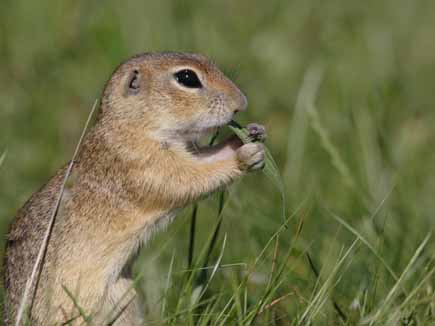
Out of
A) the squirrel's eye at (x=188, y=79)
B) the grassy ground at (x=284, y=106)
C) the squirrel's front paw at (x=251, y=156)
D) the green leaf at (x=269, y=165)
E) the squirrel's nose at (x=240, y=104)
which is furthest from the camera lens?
the grassy ground at (x=284, y=106)

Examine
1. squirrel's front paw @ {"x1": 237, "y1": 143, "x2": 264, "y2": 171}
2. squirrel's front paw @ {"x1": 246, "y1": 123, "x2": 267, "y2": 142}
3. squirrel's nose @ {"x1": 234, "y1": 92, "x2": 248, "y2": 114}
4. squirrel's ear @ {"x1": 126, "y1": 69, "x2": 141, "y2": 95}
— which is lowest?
squirrel's front paw @ {"x1": 237, "y1": 143, "x2": 264, "y2": 171}

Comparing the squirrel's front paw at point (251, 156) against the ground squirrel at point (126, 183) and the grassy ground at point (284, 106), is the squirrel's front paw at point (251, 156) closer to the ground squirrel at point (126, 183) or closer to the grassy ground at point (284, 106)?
the ground squirrel at point (126, 183)

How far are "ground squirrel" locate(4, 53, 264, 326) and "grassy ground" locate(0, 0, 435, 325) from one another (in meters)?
0.31

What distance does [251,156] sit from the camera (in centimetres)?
435

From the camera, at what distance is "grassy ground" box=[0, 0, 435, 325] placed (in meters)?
5.14

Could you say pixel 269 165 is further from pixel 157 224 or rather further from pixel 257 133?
pixel 157 224

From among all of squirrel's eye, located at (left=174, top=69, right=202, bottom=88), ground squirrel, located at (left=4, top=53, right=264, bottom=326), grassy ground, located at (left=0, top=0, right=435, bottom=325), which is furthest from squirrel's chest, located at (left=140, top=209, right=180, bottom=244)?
squirrel's eye, located at (left=174, top=69, right=202, bottom=88)

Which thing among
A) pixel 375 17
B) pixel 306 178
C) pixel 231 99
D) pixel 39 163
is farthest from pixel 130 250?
pixel 375 17

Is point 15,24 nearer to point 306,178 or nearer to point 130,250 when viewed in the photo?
point 306,178

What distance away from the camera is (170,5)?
796 cm

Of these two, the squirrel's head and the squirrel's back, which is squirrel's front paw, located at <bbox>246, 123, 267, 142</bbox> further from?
the squirrel's back

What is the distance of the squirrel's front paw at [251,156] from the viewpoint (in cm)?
431

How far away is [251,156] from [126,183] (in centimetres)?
54

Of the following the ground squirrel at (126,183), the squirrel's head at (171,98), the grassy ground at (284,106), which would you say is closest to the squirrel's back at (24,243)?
the ground squirrel at (126,183)
